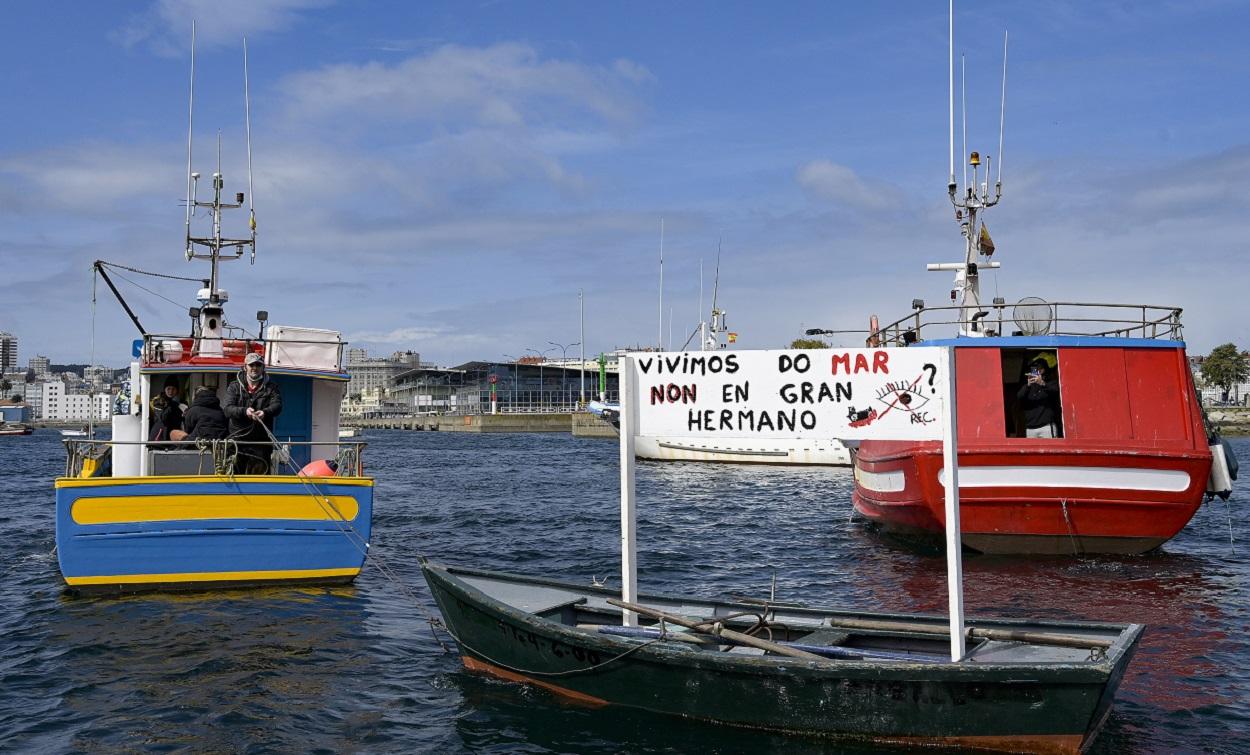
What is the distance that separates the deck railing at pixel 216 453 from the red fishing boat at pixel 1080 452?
8607 millimetres

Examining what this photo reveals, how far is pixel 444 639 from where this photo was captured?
11.7 meters

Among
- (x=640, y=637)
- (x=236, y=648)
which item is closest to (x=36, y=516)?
(x=236, y=648)

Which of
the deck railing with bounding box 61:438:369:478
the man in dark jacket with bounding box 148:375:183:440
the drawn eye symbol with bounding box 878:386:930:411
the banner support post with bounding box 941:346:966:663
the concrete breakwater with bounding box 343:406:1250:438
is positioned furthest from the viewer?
the concrete breakwater with bounding box 343:406:1250:438

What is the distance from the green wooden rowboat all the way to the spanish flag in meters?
15.9

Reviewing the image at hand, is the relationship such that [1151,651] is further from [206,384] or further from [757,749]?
[206,384]

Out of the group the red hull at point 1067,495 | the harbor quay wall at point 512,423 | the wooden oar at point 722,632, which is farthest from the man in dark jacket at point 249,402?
the harbor quay wall at point 512,423

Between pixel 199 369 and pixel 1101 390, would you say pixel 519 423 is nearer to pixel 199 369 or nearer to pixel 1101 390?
pixel 199 369

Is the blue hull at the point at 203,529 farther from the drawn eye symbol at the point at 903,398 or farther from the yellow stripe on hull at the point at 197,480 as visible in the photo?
the drawn eye symbol at the point at 903,398

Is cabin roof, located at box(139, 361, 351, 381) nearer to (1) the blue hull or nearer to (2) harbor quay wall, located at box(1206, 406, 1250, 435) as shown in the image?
(1) the blue hull

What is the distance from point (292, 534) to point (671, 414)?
638 cm

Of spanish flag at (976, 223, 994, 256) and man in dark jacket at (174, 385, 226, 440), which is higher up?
spanish flag at (976, 223, 994, 256)

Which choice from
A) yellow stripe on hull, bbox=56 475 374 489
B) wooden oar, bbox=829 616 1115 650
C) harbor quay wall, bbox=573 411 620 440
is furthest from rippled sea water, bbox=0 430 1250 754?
harbor quay wall, bbox=573 411 620 440

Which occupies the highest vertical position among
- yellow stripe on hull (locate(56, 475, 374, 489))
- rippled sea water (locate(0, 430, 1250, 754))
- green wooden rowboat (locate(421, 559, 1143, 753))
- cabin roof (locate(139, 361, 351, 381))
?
cabin roof (locate(139, 361, 351, 381))

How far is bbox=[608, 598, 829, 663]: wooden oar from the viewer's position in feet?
27.0
